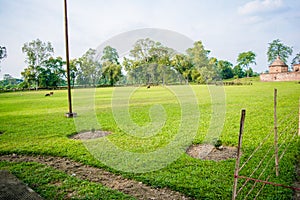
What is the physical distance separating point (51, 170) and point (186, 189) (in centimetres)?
229

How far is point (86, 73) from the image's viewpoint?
7004 millimetres

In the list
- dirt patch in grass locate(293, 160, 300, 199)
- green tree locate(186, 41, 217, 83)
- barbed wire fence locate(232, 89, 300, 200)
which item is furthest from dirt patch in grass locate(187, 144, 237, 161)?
green tree locate(186, 41, 217, 83)

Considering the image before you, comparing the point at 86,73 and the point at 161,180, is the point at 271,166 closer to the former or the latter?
the point at 161,180

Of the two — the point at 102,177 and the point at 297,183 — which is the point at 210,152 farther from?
the point at 102,177

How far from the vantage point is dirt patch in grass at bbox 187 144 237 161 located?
13.5 ft

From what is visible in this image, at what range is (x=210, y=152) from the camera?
4391 millimetres

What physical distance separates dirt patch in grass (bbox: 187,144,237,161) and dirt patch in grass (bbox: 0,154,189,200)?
147cm

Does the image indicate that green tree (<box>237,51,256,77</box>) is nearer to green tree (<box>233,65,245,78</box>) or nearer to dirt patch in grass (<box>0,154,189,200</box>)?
green tree (<box>233,65,245,78</box>)

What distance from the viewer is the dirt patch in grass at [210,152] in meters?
4.12

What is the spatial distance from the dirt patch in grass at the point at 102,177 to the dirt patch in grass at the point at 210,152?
1.47m

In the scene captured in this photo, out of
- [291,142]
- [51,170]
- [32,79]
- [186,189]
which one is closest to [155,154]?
[186,189]

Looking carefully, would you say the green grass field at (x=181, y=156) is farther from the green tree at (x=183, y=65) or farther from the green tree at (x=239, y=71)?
the green tree at (x=239, y=71)

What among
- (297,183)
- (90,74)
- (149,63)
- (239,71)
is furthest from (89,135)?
(239,71)

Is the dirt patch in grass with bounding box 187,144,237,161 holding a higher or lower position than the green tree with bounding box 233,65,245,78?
lower
